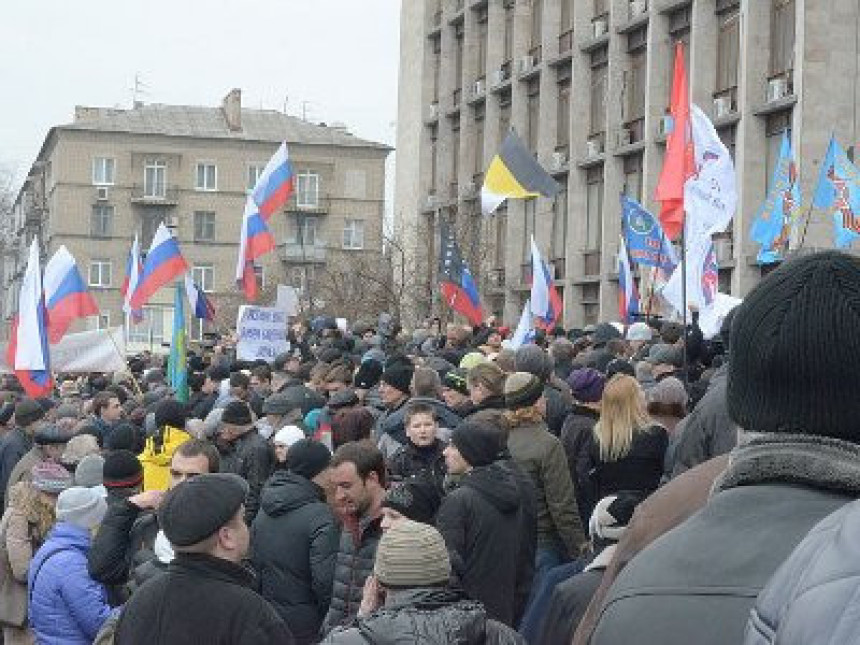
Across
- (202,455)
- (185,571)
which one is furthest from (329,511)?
(185,571)

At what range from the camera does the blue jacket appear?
7617 mm

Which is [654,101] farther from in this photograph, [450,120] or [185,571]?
[185,571]

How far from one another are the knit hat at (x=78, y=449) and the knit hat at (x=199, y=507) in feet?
13.9

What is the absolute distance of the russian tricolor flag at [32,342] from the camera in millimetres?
16938

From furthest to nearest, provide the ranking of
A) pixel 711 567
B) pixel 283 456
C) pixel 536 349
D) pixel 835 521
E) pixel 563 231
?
pixel 563 231 < pixel 536 349 < pixel 283 456 < pixel 711 567 < pixel 835 521

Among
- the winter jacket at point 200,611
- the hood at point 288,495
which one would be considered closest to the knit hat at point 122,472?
the hood at point 288,495

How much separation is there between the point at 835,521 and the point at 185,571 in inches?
157

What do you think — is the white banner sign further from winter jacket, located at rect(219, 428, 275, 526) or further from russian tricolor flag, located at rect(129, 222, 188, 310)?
winter jacket, located at rect(219, 428, 275, 526)

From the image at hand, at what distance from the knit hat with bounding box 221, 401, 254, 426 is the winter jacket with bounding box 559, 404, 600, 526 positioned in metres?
2.04

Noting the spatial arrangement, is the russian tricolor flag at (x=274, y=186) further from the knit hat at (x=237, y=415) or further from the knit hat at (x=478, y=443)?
the knit hat at (x=478, y=443)

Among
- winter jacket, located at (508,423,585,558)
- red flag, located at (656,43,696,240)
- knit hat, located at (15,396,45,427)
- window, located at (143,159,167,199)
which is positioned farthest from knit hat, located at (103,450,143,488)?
window, located at (143,159,167,199)

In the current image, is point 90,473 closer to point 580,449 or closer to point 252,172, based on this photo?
point 580,449

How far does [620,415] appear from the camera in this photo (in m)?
8.96

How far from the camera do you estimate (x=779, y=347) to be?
103 inches
